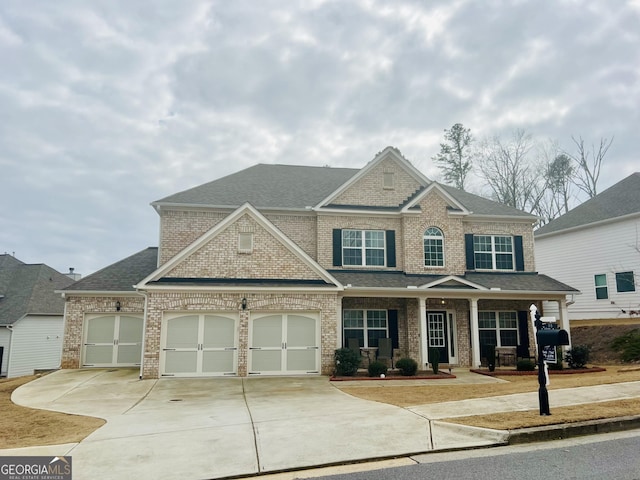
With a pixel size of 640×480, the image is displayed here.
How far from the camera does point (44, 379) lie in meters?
14.4

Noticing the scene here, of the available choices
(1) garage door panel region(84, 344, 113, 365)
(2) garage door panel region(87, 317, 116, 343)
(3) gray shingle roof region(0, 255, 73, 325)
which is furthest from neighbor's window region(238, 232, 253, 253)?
(3) gray shingle roof region(0, 255, 73, 325)

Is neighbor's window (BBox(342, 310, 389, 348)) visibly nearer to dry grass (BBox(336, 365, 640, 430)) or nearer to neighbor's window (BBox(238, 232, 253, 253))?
dry grass (BBox(336, 365, 640, 430))

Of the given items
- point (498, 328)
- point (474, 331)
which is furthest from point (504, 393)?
point (498, 328)

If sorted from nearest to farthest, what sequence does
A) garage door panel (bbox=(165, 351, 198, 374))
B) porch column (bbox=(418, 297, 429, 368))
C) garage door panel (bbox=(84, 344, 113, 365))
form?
1. garage door panel (bbox=(165, 351, 198, 374))
2. porch column (bbox=(418, 297, 429, 368))
3. garage door panel (bbox=(84, 344, 113, 365))

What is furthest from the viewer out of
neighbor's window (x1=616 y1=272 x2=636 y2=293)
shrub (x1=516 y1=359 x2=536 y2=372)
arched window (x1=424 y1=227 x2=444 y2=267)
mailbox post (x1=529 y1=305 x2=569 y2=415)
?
neighbor's window (x1=616 y1=272 x2=636 y2=293)

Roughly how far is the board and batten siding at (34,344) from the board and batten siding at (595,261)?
28750 mm

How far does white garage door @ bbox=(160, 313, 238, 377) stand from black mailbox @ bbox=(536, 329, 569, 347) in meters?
9.72

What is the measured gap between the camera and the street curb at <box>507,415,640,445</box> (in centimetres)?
687

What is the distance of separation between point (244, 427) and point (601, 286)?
71.9 feet

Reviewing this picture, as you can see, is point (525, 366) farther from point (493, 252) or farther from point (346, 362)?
point (346, 362)

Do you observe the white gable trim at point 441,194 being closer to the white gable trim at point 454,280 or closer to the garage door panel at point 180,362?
the white gable trim at point 454,280

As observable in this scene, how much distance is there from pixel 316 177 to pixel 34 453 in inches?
683

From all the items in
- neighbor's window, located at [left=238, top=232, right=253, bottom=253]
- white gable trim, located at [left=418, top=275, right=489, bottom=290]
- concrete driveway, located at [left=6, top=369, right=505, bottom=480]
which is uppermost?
neighbor's window, located at [left=238, top=232, right=253, bottom=253]

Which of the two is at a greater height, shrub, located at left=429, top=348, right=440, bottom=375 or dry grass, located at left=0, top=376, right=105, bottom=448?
shrub, located at left=429, top=348, right=440, bottom=375
